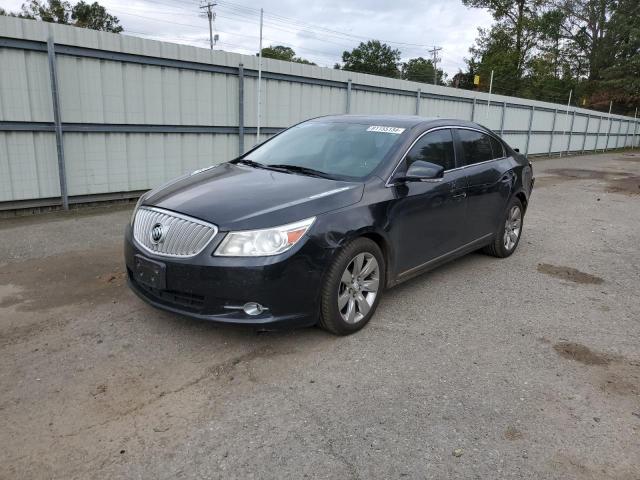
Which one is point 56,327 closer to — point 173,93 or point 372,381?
point 372,381

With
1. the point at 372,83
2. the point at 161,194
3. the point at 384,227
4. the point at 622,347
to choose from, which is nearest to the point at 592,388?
the point at 622,347

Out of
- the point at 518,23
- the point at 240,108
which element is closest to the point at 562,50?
the point at 518,23

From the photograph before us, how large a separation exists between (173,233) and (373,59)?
7773cm

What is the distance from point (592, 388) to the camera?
10.9 ft

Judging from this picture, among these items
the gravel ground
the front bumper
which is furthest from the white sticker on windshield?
the front bumper

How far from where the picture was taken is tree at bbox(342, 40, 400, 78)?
75.3 meters

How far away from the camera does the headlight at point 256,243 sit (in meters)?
3.39

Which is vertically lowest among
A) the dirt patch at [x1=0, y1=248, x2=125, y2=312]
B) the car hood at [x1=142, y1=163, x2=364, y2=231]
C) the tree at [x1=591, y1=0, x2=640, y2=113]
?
the dirt patch at [x1=0, y1=248, x2=125, y2=312]

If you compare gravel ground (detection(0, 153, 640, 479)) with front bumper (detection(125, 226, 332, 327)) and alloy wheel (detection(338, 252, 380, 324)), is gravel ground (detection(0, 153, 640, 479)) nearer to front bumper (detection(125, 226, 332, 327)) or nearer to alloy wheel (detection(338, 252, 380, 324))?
alloy wheel (detection(338, 252, 380, 324))

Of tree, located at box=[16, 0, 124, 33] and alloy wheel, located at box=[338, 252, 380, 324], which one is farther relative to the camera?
tree, located at box=[16, 0, 124, 33]

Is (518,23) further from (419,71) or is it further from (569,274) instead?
(569,274)

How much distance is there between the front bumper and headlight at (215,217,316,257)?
0.04 m

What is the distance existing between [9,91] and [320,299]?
619 cm

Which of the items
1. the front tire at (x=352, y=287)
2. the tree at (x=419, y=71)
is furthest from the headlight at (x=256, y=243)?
the tree at (x=419, y=71)
